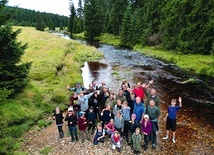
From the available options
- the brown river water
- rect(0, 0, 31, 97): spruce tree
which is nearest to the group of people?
the brown river water

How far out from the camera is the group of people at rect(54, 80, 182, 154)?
12.3m

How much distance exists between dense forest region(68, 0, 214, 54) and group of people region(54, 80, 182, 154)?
21.6 metres

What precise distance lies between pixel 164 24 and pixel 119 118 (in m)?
39.0

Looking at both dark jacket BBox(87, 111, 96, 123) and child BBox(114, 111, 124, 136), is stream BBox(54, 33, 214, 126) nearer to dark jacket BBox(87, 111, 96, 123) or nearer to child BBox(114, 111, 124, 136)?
child BBox(114, 111, 124, 136)

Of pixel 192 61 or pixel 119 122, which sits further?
pixel 192 61

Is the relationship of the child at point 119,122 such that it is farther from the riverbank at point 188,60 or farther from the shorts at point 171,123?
the riverbank at point 188,60

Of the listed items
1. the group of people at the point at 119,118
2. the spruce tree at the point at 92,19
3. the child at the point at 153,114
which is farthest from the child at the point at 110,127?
the spruce tree at the point at 92,19

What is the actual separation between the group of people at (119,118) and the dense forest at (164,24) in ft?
70.8

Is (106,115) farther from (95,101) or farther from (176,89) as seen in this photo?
(176,89)

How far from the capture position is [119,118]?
1262cm

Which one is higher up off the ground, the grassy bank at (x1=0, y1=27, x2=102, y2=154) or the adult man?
the adult man

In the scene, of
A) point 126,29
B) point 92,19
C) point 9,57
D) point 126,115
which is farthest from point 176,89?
point 92,19

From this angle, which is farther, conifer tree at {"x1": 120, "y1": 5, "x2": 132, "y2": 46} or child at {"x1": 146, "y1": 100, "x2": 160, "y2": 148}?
conifer tree at {"x1": 120, "y1": 5, "x2": 132, "y2": 46}

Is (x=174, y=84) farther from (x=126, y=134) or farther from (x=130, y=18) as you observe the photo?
(x=130, y=18)
